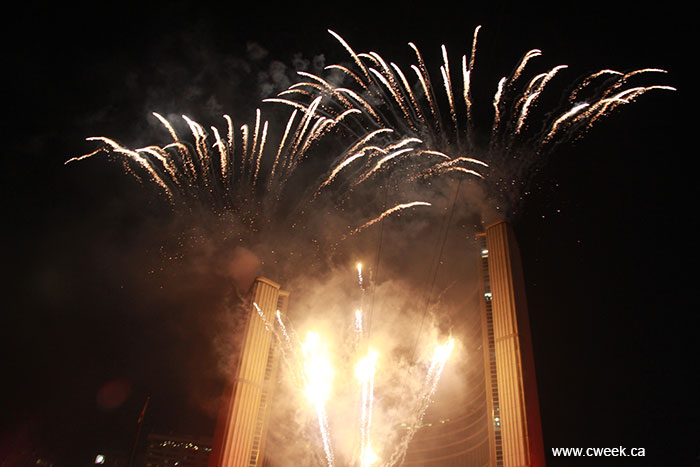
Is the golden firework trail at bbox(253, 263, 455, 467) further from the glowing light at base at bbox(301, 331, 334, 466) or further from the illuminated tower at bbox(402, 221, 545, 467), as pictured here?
the illuminated tower at bbox(402, 221, 545, 467)

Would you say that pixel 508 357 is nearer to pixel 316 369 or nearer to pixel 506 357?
pixel 506 357

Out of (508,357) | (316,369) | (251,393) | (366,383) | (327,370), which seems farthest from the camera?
(327,370)

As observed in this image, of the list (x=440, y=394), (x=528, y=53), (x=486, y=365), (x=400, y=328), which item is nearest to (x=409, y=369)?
(x=400, y=328)

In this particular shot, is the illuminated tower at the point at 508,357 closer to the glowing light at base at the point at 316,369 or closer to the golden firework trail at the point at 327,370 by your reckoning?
the golden firework trail at the point at 327,370

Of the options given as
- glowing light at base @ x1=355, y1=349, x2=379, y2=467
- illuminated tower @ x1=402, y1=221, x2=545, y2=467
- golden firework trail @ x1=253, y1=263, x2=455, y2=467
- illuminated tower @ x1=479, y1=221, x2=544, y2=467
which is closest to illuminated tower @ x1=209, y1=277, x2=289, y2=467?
golden firework trail @ x1=253, y1=263, x2=455, y2=467

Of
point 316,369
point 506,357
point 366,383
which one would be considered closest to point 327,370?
point 316,369

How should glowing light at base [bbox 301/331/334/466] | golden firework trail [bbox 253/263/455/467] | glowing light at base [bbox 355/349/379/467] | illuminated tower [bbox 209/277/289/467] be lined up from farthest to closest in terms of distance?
glowing light at base [bbox 301/331/334/466]
golden firework trail [bbox 253/263/455/467]
glowing light at base [bbox 355/349/379/467]
illuminated tower [bbox 209/277/289/467]

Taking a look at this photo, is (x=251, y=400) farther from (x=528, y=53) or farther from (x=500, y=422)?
(x=528, y=53)
